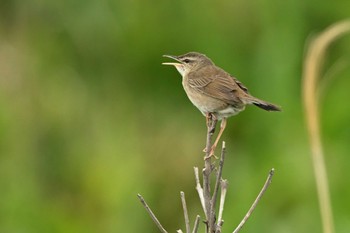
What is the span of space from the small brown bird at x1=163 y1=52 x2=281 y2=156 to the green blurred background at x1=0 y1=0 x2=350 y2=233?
109 centimetres

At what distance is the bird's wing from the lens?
3.70 m

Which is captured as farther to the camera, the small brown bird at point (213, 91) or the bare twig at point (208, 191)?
the small brown bird at point (213, 91)

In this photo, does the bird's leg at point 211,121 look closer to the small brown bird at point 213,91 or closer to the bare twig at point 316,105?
the small brown bird at point 213,91

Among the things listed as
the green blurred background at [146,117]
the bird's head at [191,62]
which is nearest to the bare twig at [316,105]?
the bird's head at [191,62]

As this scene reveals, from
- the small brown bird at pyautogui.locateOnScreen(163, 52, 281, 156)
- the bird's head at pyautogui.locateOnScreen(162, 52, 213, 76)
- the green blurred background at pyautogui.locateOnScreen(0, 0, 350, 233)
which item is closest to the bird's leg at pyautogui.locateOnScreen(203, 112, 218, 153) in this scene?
the small brown bird at pyautogui.locateOnScreen(163, 52, 281, 156)

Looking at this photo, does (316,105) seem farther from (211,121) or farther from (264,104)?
(211,121)

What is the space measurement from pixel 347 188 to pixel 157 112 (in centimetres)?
143

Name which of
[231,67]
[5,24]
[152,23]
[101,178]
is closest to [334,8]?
[231,67]

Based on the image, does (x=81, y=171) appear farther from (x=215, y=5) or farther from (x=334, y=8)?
(x=334, y=8)

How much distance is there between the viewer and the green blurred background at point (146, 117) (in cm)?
518

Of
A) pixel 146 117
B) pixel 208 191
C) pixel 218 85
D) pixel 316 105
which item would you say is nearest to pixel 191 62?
pixel 218 85

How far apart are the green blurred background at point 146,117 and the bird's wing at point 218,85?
44.5 inches

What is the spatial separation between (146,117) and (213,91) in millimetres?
2172

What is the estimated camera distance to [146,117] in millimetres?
5953
